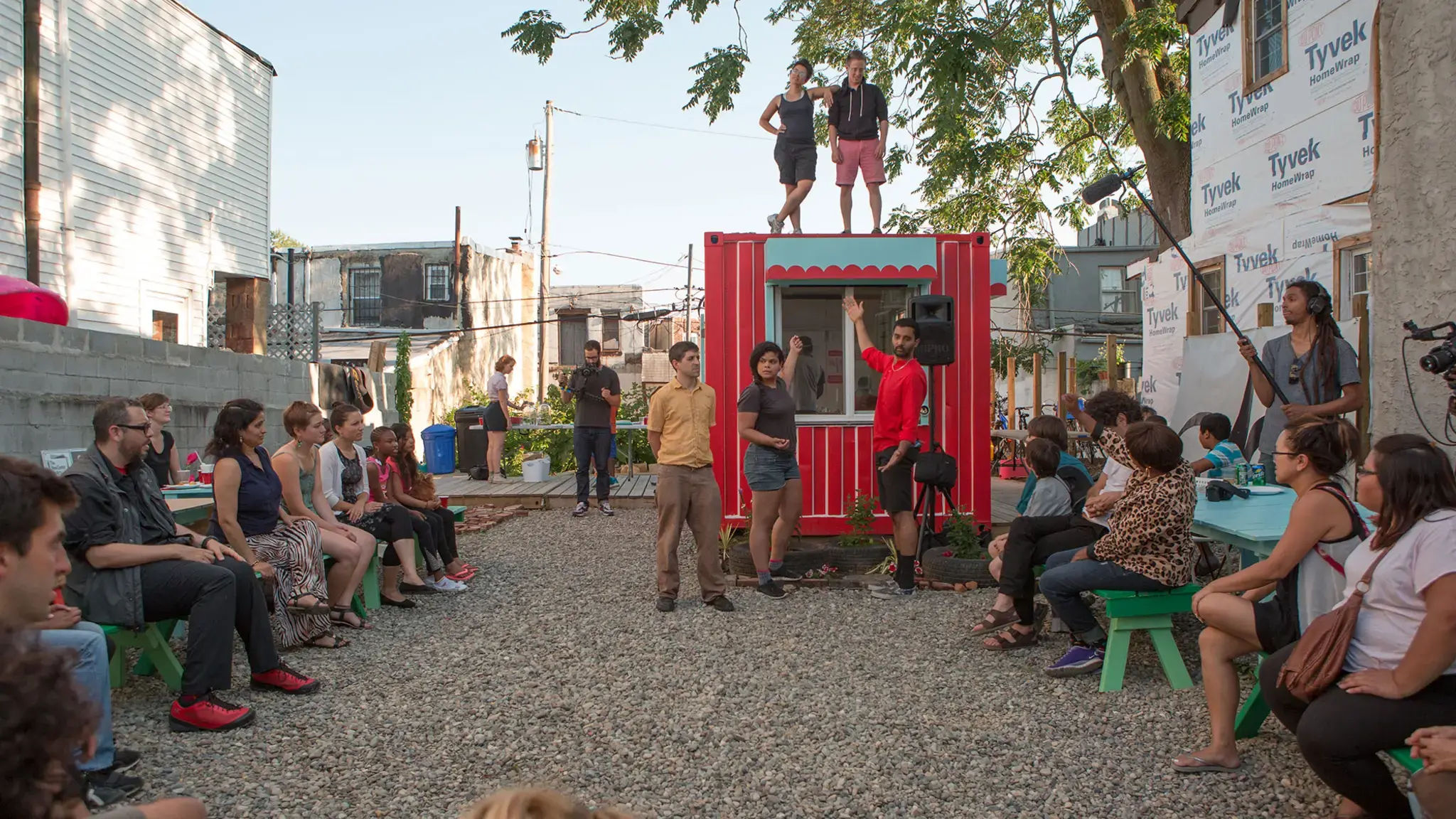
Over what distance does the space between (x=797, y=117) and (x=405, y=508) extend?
462cm

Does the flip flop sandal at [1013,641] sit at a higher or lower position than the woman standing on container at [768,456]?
lower

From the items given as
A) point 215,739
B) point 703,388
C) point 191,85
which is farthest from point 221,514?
point 191,85

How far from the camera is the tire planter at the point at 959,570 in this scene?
715 cm

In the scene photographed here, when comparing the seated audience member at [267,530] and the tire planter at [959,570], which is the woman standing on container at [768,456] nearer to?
the tire planter at [959,570]

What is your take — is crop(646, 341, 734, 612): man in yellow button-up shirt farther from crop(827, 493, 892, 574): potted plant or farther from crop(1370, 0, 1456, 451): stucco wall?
crop(1370, 0, 1456, 451): stucco wall

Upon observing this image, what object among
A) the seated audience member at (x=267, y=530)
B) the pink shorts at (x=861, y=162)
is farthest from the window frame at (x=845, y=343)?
the seated audience member at (x=267, y=530)

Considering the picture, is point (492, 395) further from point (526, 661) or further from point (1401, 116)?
point (1401, 116)

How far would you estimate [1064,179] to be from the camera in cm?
1467

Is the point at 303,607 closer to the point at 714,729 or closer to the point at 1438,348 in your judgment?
the point at 714,729

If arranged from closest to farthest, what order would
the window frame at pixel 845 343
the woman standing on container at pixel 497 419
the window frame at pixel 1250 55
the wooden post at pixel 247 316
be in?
the window frame at pixel 845 343, the window frame at pixel 1250 55, the woman standing on container at pixel 497 419, the wooden post at pixel 247 316

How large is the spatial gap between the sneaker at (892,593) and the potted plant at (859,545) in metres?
0.66

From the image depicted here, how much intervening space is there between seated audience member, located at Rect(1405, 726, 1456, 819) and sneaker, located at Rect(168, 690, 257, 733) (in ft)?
Result: 13.3

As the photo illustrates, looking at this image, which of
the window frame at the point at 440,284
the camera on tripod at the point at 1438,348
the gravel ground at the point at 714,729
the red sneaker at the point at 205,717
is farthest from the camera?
the window frame at the point at 440,284

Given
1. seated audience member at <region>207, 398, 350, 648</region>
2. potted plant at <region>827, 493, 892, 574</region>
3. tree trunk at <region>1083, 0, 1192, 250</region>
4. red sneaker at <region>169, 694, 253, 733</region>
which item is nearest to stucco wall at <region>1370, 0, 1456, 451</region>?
potted plant at <region>827, 493, 892, 574</region>
